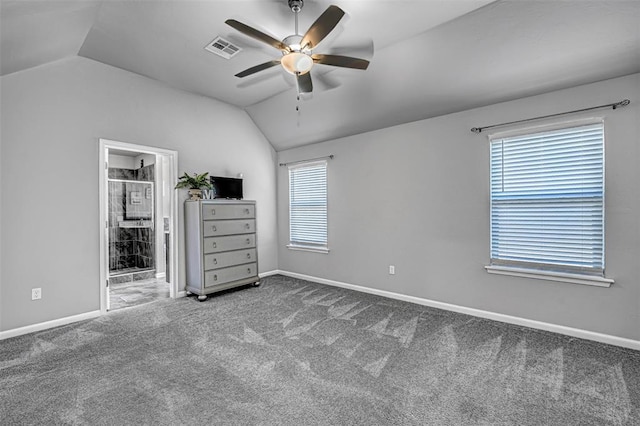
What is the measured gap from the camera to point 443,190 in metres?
3.79

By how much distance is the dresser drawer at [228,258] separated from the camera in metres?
4.32

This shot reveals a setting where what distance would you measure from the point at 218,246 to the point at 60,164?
2.08 meters

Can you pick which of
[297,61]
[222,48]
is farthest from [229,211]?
[297,61]

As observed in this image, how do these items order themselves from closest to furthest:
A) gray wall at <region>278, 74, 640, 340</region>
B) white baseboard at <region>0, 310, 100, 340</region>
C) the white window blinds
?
gray wall at <region>278, 74, 640, 340</region> < the white window blinds < white baseboard at <region>0, 310, 100, 340</region>

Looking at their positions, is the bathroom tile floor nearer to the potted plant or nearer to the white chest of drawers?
the white chest of drawers

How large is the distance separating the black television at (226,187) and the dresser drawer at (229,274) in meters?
1.17

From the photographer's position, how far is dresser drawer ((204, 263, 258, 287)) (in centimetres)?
430

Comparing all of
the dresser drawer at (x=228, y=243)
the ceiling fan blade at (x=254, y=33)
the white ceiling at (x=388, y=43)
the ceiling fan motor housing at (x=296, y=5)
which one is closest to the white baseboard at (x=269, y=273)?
the dresser drawer at (x=228, y=243)

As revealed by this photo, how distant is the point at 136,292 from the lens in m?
4.77

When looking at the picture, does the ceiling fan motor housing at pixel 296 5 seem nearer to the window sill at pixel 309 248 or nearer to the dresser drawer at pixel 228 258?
the dresser drawer at pixel 228 258

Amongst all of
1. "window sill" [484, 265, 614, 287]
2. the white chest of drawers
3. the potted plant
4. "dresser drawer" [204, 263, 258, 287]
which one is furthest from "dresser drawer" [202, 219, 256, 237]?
"window sill" [484, 265, 614, 287]

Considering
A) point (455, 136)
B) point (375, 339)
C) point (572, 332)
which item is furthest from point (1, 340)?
point (572, 332)

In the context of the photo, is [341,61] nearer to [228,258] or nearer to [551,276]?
[551,276]

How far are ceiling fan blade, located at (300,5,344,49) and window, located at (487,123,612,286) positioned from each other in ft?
7.78
